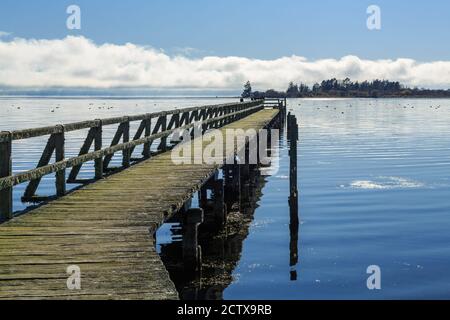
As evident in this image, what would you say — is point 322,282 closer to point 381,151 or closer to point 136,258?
point 136,258

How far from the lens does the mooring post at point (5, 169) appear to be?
9.14 meters

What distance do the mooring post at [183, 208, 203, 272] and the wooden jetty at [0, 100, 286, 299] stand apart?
20mm

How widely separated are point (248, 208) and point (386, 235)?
18.6 ft

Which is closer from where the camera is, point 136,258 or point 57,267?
point 57,267

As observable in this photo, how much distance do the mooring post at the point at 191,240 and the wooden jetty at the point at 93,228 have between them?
0.06 feet

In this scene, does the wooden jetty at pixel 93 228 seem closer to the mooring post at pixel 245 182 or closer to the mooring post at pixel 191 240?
the mooring post at pixel 191 240

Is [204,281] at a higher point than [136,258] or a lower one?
lower

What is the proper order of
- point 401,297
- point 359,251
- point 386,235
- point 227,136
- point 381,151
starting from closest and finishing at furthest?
point 401,297 < point 359,251 < point 386,235 < point 227,136 < point 381,151

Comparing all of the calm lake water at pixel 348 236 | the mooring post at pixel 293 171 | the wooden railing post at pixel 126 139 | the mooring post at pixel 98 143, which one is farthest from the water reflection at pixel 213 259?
the mooring post at pixel 98 143

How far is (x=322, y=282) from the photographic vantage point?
12336 mm

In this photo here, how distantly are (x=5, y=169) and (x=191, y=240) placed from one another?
402 centimetres

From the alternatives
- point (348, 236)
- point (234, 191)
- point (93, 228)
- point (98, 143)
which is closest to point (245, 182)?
point (234, 191)
